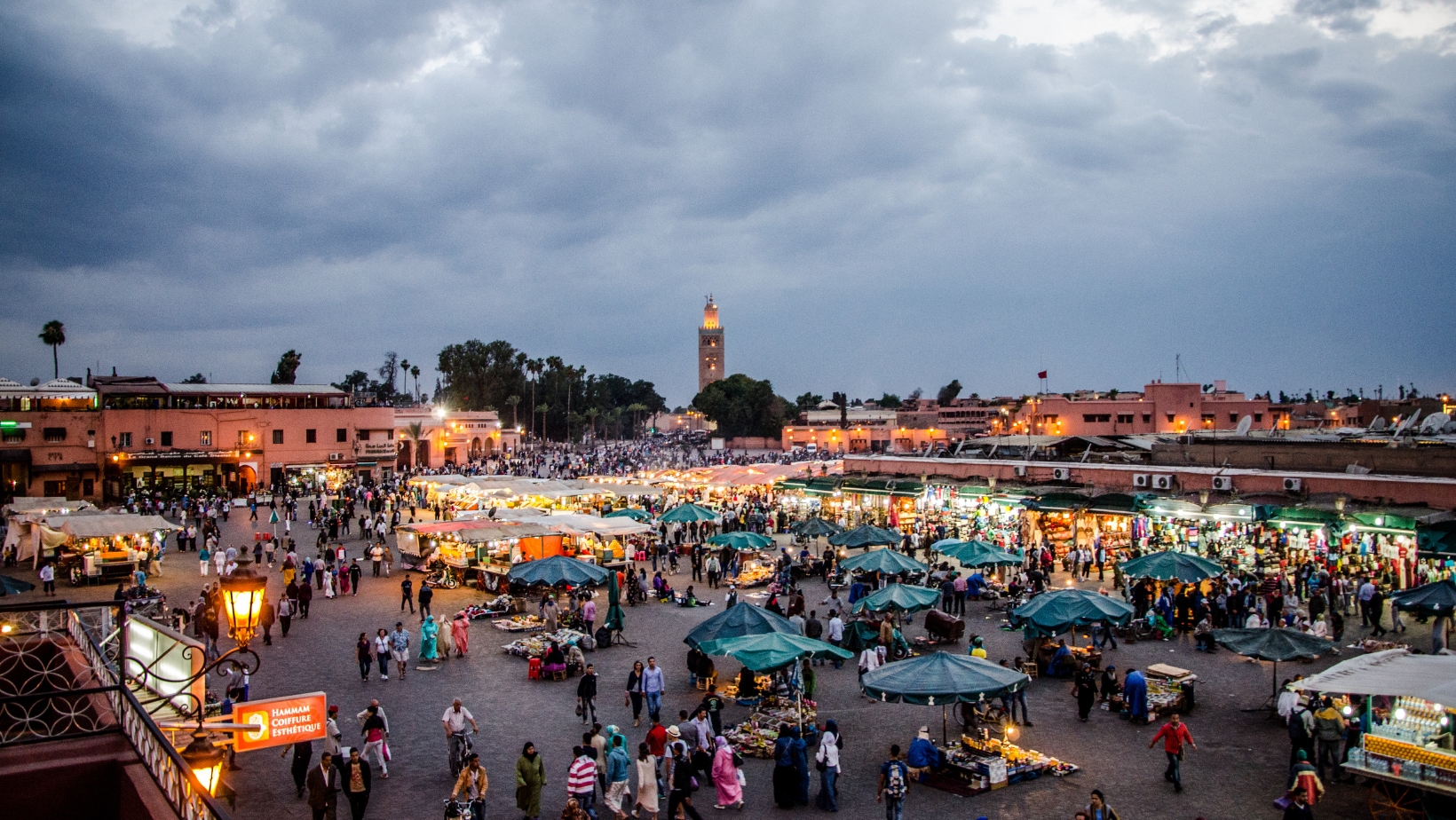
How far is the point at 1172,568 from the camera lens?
731 inches

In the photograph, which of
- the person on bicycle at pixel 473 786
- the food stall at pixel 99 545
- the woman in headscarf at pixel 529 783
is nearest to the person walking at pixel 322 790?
the person on bicycle at pixel 473 786

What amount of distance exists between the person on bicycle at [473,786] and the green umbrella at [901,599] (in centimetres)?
880

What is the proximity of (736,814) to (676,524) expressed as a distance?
27.2 metres

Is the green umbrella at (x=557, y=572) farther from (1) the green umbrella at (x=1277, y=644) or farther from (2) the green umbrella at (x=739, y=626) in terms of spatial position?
(1) the green umbrella at (x=1277, y=644)

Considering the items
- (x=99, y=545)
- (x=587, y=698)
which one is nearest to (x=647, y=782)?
(x=587, y=698)

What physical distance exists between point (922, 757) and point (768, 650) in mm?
2802

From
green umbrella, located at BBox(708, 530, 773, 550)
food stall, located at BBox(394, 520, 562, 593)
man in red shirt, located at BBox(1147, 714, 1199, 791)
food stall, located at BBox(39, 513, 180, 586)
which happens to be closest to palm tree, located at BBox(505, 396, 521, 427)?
food stall, located at BBox(39, 513, 180, 586)

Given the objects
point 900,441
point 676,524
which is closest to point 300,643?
point 676,524

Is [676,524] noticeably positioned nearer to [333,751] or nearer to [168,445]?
[333,751]

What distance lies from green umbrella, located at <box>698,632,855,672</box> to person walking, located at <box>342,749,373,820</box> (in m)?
5.27

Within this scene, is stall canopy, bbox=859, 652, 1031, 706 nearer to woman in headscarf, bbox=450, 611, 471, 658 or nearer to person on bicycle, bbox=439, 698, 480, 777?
person on bicycle, bbox=439, 698, 480, 777

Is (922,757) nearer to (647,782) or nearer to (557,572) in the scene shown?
(647,782)

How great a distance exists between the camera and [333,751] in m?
10.6

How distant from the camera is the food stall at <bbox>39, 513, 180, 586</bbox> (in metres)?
23.4
